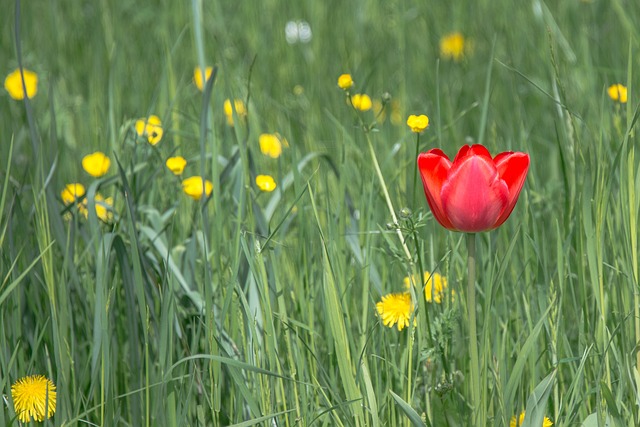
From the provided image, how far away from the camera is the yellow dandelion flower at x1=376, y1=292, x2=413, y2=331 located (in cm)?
135

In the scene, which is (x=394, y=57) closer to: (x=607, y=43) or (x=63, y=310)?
(x=607, y=43)

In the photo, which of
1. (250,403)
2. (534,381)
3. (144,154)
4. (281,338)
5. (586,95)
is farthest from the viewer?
(586,95)

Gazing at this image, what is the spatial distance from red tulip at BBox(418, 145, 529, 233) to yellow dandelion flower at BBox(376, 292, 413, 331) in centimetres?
29

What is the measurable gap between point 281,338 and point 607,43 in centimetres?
191

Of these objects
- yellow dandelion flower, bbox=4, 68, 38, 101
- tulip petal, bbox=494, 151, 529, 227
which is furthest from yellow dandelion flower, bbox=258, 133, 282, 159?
tulip petal, bbox=494, 151, 529, 227

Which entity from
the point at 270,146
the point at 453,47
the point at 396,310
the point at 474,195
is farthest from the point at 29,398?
the point at 453,47

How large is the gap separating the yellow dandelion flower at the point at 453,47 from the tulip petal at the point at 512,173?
2026mm

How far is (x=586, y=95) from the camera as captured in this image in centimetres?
237

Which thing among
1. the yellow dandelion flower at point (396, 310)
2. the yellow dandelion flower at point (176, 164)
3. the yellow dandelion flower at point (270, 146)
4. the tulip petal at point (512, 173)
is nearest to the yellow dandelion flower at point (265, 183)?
the yellow dandelion flower at point (176, 164)

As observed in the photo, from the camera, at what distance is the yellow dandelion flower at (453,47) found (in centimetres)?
308

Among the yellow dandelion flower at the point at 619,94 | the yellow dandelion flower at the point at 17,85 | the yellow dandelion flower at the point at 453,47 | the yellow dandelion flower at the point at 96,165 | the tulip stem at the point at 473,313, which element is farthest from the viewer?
the yellow dandelion flower at the point at 453,47

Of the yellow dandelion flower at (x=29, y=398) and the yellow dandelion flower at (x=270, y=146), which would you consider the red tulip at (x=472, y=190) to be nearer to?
the yellow dandelion flower at (x=29, y=398)

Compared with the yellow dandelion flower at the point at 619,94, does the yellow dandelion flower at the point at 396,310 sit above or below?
below

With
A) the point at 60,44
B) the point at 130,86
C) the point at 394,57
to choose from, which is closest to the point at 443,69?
the point at 394,57
